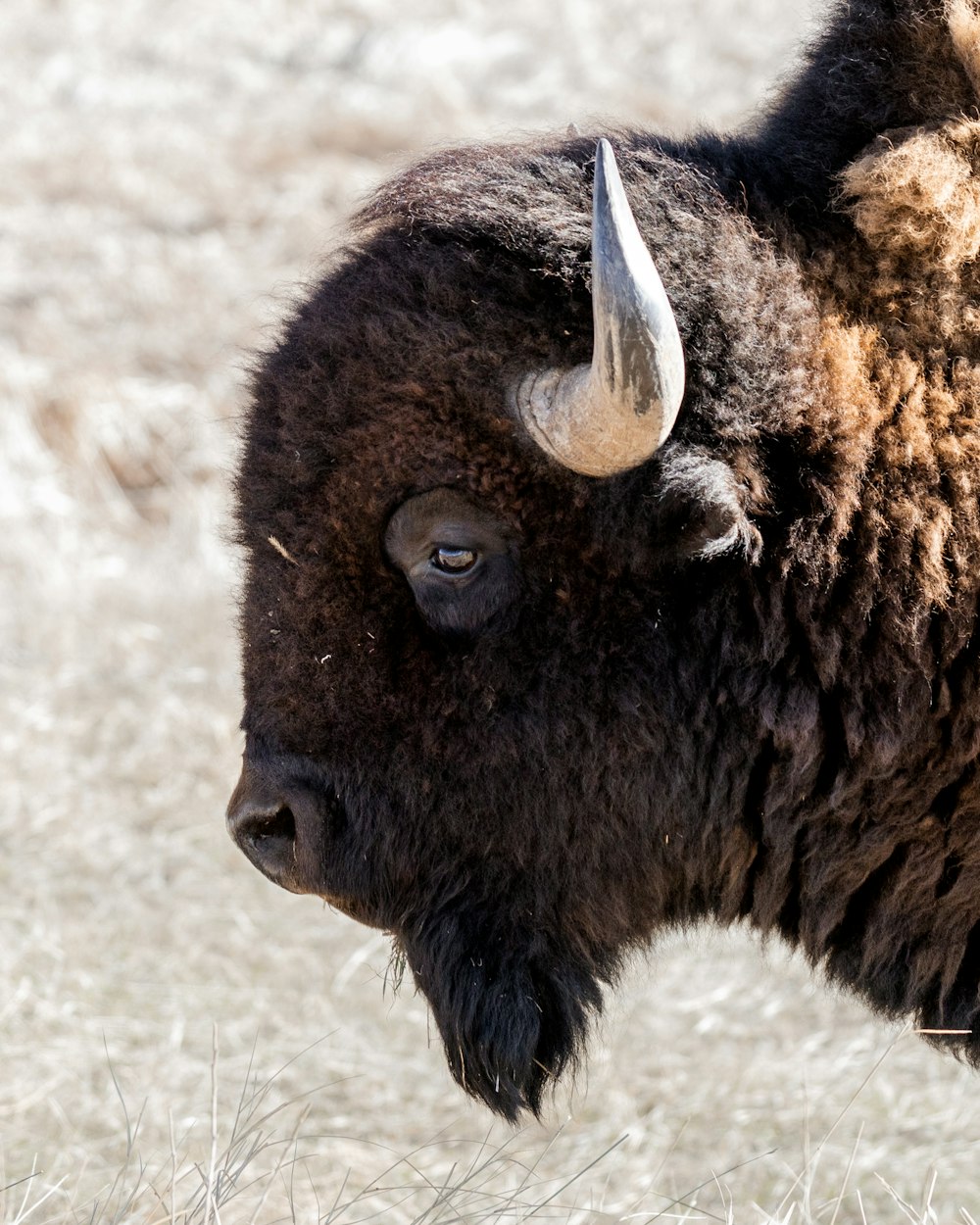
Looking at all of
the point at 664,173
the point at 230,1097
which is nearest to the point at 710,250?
the point at 664,173

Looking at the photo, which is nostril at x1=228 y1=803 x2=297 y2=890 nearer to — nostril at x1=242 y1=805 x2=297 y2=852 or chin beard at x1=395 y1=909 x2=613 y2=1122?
nostril at x1=242 y1=805 x2=297 y2=852

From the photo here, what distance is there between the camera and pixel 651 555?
256 centimetres

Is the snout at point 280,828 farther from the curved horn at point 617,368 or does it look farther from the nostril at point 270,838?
the curved horn at point 617,368

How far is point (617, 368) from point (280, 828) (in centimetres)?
117

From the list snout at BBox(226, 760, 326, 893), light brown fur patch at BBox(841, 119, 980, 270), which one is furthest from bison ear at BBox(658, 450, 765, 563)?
snout at BBox(226, 760, 326, 893)

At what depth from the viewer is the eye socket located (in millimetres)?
2641

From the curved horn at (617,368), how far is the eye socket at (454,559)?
269 millimetres

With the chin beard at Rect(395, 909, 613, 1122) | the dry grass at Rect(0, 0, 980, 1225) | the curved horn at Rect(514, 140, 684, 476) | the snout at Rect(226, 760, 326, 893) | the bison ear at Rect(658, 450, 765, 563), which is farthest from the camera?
the dry grass at Rect(0, 0, 980, 1225)

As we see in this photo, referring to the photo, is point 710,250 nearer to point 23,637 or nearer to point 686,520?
point 686,520

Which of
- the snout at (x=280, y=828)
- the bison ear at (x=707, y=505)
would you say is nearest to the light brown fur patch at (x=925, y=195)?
the bison ear at (x=707, y=505)

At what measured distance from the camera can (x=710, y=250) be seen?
8.39 feet

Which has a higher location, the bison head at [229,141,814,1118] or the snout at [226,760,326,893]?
the bison head at [229,141,814,1118]

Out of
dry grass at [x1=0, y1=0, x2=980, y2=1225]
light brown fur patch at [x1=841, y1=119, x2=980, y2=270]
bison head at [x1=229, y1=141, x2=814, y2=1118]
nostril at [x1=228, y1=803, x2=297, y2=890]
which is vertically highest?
light brown fur patch at [x1=841, y1=119, x2=980, y2=270]

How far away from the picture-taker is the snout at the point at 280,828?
2762mm
